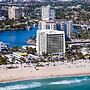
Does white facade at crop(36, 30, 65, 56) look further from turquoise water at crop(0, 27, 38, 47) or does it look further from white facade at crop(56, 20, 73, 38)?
white facade at crop(56, 20, 73, 38)

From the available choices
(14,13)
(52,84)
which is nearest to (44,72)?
(52,84)

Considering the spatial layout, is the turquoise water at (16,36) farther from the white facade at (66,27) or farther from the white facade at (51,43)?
the white facade at (51,43)

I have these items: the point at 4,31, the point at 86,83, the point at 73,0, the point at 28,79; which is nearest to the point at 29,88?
the point at 28,79

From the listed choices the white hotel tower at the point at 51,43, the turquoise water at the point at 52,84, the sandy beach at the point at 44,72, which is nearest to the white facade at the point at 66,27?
the white hotel tower at the point at 51,43

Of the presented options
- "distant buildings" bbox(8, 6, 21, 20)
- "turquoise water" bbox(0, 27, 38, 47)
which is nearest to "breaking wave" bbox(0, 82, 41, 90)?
"turquoise water" bbox(0, 27, 38, 47)

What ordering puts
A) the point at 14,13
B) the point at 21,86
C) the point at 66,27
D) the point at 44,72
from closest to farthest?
the point at 21,86 → the point at 44,72 → the point at 66,27 → the point at 14,13

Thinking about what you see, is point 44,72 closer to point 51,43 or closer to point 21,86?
point 21,86
